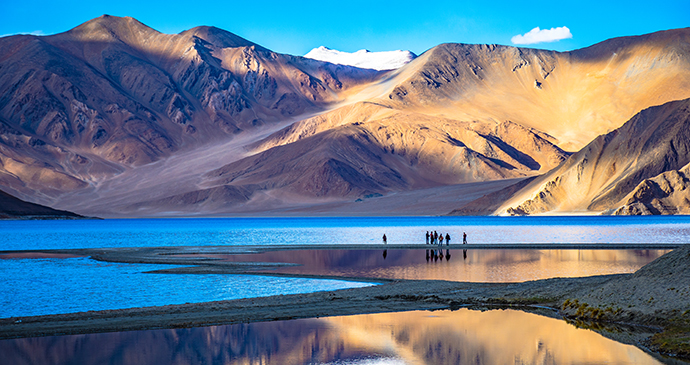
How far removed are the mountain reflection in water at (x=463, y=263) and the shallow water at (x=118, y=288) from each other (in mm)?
4496

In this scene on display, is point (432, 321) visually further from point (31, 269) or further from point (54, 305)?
point (31, 269)

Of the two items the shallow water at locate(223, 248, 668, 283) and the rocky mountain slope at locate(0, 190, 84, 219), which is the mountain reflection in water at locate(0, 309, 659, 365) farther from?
the rocky mountain slope at locate(0, 190, 84, 219)

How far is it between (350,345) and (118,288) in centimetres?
1669

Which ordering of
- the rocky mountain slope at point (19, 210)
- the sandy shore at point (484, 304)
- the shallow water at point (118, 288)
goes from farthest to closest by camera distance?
the rocky mountain slope at point (19, 210), the shallow water at point (118, 288), the sandy shore at point (484, 304)

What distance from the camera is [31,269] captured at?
40688 mm

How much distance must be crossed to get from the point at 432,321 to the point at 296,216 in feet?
511

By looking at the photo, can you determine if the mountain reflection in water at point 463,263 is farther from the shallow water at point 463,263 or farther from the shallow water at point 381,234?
the shallow water at point 381,234

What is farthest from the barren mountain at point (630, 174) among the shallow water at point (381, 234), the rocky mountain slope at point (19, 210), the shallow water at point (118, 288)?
the rocky mountain slope at point (19, 210)

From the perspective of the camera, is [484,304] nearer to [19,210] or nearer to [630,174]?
[630,174]

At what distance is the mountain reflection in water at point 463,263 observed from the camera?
108 ft

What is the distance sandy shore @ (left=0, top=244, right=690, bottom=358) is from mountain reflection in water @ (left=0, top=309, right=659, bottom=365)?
953 millimetres

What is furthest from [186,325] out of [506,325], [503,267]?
[503,267]

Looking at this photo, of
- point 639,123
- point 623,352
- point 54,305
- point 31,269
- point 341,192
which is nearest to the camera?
point 623,352

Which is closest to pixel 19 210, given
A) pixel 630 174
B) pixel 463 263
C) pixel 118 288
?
pixel 630 174
